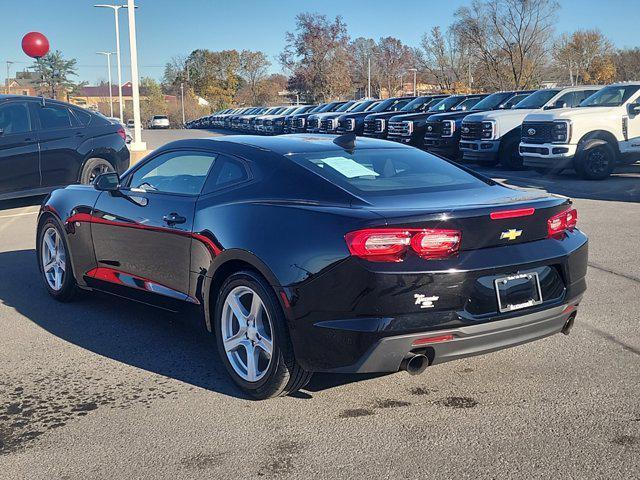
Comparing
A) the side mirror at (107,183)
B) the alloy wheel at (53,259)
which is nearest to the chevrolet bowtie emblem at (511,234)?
the side mirror at (107,183)

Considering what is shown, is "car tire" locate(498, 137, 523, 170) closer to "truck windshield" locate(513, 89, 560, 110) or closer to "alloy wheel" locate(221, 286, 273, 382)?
"truck windshield" locate(513, 89, 560, 110)

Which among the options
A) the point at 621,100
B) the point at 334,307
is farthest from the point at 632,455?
the point at 621,100

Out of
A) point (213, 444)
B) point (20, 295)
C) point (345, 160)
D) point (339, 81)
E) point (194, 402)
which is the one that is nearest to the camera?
point (213, 444)

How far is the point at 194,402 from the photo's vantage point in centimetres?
412

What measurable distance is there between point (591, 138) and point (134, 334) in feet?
A: 38.1

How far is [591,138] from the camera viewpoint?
14.6 metres

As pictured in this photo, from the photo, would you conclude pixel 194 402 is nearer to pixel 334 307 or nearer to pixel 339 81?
pixel 334 307

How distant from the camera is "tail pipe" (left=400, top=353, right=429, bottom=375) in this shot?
12.0 feet

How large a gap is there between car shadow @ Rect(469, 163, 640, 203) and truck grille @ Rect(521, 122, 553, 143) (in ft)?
2.64

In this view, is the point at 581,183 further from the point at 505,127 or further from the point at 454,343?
the point at 454,343

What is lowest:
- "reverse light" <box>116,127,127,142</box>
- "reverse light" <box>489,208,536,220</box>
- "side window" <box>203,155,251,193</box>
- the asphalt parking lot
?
the asphalt parking lot

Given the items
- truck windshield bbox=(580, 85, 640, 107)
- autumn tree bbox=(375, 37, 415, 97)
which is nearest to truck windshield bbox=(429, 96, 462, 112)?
truck windshield bbox=(580, 85, 640, 107)

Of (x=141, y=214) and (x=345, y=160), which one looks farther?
(x=141, y=214)

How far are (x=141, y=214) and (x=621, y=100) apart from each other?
12.5m
